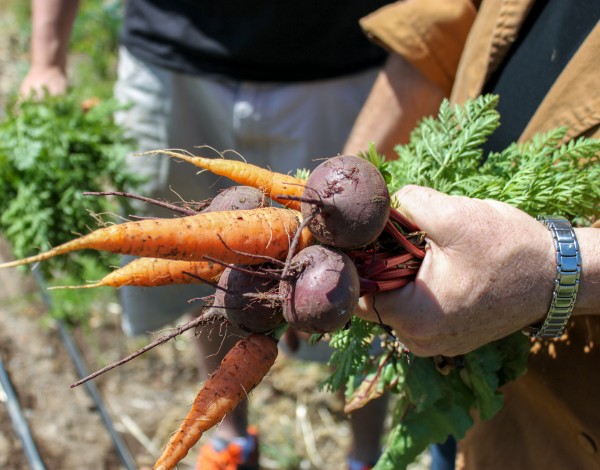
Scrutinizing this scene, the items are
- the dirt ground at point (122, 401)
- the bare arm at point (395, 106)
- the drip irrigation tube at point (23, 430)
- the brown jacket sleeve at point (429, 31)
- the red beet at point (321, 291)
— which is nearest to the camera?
the red beet at point (321, 291)

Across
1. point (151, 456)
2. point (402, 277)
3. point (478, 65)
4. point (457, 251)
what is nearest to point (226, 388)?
point (402, 277)

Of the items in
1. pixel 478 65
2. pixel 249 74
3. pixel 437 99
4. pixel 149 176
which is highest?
pixel 478 65

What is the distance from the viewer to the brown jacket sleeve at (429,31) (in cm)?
165

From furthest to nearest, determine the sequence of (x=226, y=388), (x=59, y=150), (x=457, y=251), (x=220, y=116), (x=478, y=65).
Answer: (x=220, y=116) → (x=59, y=150) → (x=478, y=65) → (x=226, y=388) → (x=457, y=251)

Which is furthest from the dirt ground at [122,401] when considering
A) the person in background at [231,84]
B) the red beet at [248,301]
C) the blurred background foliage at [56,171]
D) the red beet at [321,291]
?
the red beet at [321,291]

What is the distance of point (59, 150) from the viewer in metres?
2.23

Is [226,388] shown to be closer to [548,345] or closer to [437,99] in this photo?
[548,345]

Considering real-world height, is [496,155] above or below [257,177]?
above

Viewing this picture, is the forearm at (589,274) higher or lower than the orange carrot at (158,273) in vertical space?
higher

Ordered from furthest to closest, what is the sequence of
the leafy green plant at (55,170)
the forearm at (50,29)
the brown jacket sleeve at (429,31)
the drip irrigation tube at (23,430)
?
the forearm at (50,29) → the drip irrigation tube at (23,430) → the leafy green plant at (55,170) → the brown jacket sleeve at (429,31)

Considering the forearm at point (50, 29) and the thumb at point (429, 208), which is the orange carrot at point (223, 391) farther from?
the forearm at point (50, 29)

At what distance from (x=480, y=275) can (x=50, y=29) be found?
2.13m

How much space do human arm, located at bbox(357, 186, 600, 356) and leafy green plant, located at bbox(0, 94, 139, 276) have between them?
1298mm

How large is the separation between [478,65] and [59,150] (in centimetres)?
148
